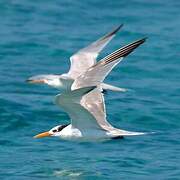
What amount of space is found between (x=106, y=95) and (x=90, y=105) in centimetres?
428

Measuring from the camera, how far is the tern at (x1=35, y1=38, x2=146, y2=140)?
1406 centimetres

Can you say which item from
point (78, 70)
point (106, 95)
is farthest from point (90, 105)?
point (106, 95)

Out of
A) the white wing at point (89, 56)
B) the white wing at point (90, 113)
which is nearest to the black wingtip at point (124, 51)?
the white wing at point (90, 113)

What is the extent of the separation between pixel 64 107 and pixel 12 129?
2844 millimetres

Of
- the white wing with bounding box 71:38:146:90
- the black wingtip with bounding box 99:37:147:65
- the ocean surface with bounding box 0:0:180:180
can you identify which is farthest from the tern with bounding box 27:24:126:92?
the black wingtip with bounding box 99:37:147:65

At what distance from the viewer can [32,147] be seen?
1608 centimetres

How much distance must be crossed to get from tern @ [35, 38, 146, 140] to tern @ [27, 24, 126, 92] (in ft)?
2.54

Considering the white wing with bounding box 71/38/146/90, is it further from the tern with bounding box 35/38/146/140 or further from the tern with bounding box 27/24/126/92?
the tern with bounding box 27/24/126/92

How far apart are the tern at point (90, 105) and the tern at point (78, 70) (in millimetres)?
776

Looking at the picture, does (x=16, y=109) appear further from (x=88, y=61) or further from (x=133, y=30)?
(x=133, y=30)

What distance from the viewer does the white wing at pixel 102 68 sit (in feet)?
46.0

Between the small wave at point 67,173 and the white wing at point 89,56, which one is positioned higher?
the white wing at point 89,56

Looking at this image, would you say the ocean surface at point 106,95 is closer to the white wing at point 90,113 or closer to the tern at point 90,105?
the tern at point 90,105

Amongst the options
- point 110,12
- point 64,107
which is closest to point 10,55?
point 110,12
